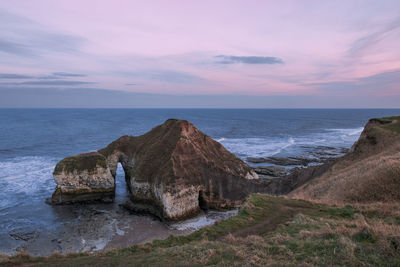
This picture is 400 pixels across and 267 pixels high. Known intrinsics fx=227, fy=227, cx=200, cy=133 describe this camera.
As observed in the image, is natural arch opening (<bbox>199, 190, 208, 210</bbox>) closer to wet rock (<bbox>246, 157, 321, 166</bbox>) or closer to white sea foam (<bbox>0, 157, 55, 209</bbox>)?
white sea foam (<bbox>0, 157, 55, 209</bbox>)

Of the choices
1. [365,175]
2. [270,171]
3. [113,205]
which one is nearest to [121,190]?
[113,205]

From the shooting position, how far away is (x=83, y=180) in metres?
31.0

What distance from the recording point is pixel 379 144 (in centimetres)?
3362

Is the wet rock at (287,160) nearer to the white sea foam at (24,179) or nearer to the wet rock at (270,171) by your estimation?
the wet rock at (270,171)

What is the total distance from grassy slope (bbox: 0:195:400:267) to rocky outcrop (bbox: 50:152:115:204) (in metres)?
19.5

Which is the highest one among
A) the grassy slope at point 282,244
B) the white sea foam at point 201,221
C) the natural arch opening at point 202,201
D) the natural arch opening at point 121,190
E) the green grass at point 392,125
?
the green grass at point 392,125

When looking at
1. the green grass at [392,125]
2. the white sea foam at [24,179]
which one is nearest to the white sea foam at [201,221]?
the white sea foam at [24,179]

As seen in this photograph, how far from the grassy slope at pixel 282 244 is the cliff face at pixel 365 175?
11.7 ft

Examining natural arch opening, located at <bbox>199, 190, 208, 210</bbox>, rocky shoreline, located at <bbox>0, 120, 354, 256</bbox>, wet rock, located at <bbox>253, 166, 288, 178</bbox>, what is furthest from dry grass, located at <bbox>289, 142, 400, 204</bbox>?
wet rock, located at <bbox>253, 166, 288, 178</bbox>

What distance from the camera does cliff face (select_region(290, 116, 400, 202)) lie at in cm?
1873

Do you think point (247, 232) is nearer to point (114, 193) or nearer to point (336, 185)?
point (336, 185)

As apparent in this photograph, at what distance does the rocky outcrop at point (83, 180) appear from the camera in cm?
3000

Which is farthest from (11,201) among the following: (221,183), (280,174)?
(280,174)

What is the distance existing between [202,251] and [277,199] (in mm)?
12327
